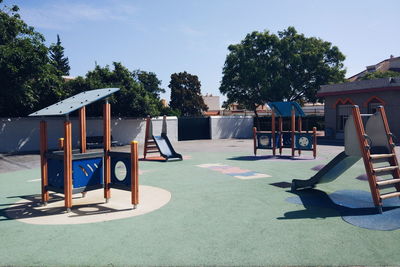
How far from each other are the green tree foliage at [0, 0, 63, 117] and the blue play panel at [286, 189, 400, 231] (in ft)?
47.3

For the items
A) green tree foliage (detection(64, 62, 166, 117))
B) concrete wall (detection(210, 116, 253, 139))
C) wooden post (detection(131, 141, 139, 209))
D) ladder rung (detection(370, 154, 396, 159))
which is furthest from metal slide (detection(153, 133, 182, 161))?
concrete wall (detection(210, 116, 253, 139))

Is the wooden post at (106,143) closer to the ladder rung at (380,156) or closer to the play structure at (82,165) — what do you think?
the play structure at (82,165)

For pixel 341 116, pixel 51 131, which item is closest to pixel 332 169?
pixel 51 131

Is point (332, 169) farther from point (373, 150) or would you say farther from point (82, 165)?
point (82, 165)

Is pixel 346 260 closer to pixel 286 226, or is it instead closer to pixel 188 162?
pixel 286 226

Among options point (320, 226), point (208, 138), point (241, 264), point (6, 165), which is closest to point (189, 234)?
point (241, 264)

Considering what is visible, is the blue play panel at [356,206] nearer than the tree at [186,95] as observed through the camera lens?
Yes

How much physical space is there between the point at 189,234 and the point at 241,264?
126 cm

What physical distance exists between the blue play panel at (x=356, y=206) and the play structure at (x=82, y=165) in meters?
3.48

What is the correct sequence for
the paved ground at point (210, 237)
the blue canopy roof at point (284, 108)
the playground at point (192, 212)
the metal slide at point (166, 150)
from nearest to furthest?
the paved ground at point (210, 237) → the playground at point (192, 212) → the metal slide at point (166, 150) → the blue canopy roof at point (284, 108)

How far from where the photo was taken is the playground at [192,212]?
4.38 meters

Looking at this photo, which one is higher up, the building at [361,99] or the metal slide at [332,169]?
the building at [361,99]

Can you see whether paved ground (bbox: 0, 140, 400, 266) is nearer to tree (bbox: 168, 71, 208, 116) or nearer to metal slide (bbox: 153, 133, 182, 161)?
metal slide (bbox: 153, 133, 182, 161)

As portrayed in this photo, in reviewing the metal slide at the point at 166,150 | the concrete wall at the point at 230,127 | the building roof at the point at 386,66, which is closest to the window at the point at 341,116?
the concrete wall at the point at 230,127
